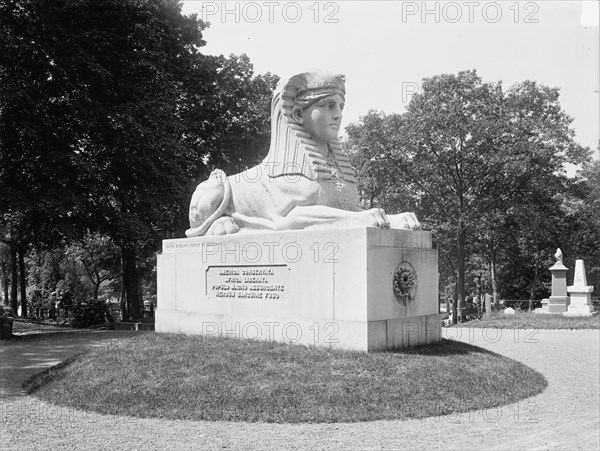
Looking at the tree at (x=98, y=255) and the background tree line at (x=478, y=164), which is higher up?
the background tree line at (x=478, y=164)

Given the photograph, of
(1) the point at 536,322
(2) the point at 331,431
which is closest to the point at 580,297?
(1) the point at 536,322

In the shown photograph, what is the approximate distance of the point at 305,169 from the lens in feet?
32.9

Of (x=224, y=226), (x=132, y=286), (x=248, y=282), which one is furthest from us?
(x=132, y=286)

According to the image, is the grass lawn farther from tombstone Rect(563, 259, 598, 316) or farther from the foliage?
the foliage

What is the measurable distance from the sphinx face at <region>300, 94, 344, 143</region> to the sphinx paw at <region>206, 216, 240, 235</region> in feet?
6.83

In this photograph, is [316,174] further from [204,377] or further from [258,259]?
[204,377]

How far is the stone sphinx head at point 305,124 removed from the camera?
396 inches

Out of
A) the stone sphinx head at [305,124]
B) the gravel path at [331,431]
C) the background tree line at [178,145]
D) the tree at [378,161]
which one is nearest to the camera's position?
the gravel path at [331,431]

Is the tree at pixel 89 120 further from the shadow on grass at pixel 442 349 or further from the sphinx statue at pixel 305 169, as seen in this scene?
the shadow on grass at pixel 442 349

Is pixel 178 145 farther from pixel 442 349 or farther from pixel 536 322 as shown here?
pixel 536 322

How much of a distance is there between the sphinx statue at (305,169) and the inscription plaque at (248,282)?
70 centimetres

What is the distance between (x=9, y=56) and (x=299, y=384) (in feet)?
50.6

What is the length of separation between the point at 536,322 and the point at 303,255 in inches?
668

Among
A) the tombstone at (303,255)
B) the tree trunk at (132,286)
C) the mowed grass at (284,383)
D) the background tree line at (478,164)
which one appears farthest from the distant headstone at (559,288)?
the tombstone at (303,255)
